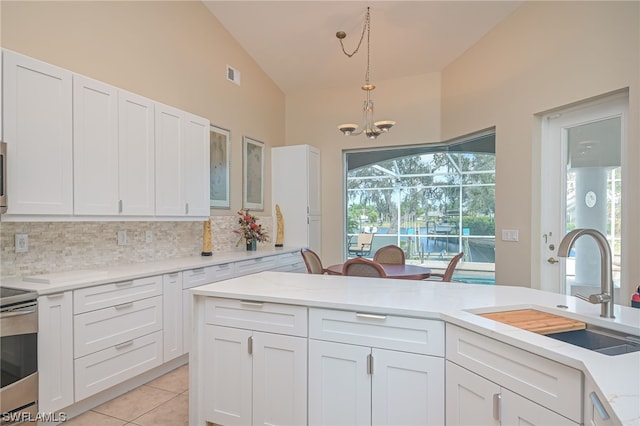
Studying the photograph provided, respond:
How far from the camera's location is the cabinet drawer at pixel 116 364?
239cm

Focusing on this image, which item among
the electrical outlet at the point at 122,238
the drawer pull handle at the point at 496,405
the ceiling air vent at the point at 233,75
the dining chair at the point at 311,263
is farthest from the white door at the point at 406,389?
the ceiling air vent at the point at 233,75

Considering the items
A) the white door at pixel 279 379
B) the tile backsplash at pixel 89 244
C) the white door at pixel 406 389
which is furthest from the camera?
the tile backsplash at pixel 89 244

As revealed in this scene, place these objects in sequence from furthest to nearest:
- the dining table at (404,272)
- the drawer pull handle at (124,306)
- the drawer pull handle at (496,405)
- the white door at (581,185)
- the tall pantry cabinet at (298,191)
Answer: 1. the tall pantry cabinet at (298,191)
2. the dining table at (404,272)
3. the white door at (581,185)
4. the drawer pull handle at (124,306)
5. the drawer pull handle at (496,405)

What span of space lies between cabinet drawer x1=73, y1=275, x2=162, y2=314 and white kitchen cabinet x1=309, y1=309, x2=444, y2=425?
64.6 inches

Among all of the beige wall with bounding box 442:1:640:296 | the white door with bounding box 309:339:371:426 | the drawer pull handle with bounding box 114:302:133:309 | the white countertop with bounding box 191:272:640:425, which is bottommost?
the white door with bounding box 309:339:371:426

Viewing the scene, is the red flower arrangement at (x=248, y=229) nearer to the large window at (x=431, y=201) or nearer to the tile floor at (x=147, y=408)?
the large window at (x=431, y=201)

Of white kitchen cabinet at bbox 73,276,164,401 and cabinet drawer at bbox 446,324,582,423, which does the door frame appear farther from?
white kitchen cabinet at bbox 73,276,164,401

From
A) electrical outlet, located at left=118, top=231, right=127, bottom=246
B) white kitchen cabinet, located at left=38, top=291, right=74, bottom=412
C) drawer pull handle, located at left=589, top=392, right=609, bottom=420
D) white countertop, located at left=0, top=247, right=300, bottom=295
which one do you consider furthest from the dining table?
drawer pull handle, located at left=589, top=392, right=609, bottom=420

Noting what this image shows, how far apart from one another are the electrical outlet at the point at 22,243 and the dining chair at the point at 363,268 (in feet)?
7.97

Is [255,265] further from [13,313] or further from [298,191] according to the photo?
[13,313]

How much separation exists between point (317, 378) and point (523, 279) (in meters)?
2.84

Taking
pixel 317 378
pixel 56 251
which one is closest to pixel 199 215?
pixel 56 251

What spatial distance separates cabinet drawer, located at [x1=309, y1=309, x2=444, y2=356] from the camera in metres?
1.63

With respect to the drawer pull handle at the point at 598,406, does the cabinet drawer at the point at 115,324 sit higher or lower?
lower
